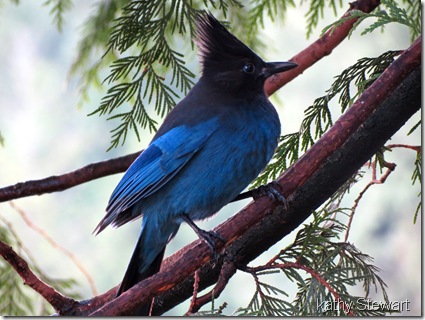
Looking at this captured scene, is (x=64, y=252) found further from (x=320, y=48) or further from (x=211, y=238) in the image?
(x=320, y=48)

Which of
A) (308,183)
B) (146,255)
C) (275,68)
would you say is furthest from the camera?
(275,68)

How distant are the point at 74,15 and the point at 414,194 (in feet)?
4.65

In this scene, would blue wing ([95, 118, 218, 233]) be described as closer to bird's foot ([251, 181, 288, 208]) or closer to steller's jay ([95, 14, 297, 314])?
steller's jay ([95, 14, 297, 314])

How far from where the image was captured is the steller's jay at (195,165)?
7.12ft

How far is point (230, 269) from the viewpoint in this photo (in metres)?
2.06

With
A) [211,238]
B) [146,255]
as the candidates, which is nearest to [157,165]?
[146,255]

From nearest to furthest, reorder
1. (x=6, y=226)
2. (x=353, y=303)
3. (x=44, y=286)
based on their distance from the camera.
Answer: (x=353, y=303) < (x=44, y=286) < (x=6, y=226)

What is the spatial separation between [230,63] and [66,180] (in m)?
0.63

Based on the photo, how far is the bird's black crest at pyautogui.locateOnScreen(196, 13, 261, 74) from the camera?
231 cm

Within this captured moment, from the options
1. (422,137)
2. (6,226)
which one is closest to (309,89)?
(422,137)

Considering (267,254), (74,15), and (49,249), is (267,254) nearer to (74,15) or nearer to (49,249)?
(49,249)

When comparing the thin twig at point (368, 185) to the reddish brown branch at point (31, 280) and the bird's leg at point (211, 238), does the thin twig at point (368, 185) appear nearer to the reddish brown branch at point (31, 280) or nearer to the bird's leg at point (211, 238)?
the bird's leg at point (211, 238)

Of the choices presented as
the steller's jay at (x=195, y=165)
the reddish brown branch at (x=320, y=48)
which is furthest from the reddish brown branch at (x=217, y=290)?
the reddish brown branch at (x=320, y=48)

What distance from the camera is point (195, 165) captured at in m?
2.23
